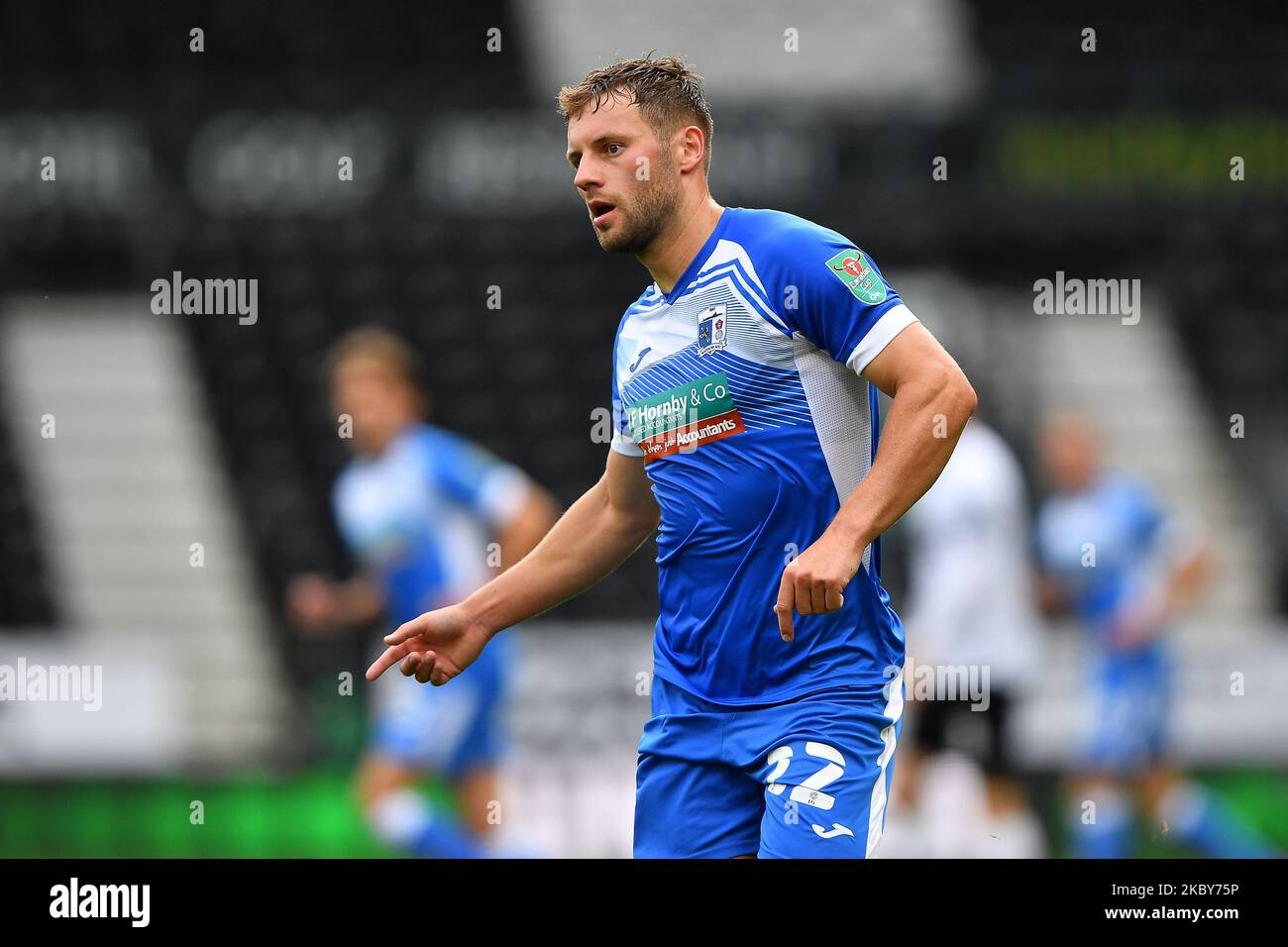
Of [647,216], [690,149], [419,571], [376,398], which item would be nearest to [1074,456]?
[419,571]

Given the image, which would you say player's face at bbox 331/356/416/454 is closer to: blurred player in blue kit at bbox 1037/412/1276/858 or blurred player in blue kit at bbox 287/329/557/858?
blurred player in blue kit at bbox 287/329/557/858

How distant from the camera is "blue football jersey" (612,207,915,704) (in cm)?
407

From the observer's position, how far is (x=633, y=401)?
4.35 meters

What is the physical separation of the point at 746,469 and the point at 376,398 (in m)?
5.12

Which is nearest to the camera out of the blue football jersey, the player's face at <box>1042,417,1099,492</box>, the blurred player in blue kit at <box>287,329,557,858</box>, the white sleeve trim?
the white sleeve trim

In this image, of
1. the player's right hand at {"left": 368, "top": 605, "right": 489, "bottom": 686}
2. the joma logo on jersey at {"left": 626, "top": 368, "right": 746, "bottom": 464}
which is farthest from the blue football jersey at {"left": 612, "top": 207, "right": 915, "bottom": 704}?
the player's right hand at {"left": 368, "top": 605, "right": 489, "bottom": 686}

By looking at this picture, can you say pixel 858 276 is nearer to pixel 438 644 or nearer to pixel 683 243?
pixel 683 243

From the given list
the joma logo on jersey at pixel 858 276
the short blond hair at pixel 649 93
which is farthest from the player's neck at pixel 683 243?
the joma logo on jersey at pixel 858 276

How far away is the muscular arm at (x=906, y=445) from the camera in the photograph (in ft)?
12.4

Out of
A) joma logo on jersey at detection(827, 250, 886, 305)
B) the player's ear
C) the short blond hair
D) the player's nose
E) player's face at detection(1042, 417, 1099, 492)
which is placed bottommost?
player's face at detection(1042, 417, 1099, 492)

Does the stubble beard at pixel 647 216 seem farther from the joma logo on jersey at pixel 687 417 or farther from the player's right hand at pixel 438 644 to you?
the player's right hand at pixel 438 644

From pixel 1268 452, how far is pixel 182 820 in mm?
9019

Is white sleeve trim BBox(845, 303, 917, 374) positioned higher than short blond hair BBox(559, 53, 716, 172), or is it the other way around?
short blond hair BBox(559, 53, 716, 172)
